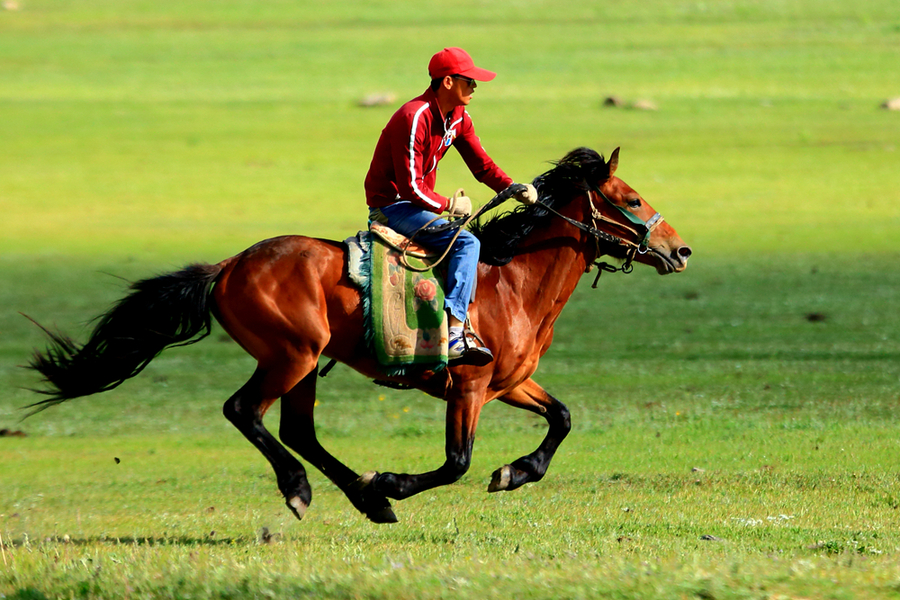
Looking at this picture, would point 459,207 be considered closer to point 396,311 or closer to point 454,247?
point 454,247

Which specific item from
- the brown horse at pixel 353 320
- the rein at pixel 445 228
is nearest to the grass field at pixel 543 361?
the brown horse at pixel 353 320

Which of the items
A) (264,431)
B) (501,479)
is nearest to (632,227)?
(501,479)

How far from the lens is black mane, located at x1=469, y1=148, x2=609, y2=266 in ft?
26.3

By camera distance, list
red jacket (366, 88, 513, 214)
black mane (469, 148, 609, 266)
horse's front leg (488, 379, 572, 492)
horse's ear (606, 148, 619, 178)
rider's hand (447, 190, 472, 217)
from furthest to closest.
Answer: black mane (469, 148, 609, 266), horse's ear (606, 148, 619, 178), rider's hand (447, 190, 472, 217), horse's front leg (488, 379, 572, 492), red jacket (366, 88, 513, 214)

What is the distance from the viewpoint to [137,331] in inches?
305

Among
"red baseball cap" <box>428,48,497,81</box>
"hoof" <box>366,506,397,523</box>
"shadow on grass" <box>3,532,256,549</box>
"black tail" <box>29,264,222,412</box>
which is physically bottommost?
"shadow on grass" <box>3,532,256,549</box>

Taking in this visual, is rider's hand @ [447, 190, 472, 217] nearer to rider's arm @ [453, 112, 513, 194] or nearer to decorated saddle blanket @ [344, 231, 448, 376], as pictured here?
rider's arm @ [453, 112, 513, 194]

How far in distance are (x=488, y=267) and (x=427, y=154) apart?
77 centimetres

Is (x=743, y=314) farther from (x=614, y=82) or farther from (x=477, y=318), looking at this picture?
(x=614, y=82)

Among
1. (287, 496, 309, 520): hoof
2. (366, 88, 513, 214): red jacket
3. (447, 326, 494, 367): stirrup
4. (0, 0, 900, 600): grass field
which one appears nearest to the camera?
(0, 0, 900, 600): grass field

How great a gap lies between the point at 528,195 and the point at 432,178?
59cm

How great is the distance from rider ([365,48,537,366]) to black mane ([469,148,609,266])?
22cm

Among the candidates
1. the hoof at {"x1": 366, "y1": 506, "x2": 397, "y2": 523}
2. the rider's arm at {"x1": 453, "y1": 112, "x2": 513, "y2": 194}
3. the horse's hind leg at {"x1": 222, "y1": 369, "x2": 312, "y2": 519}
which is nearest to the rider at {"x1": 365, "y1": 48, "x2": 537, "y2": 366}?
the rider's arm at {"x1": 453, "y1": 112, "x2": 513, "y2": 194}

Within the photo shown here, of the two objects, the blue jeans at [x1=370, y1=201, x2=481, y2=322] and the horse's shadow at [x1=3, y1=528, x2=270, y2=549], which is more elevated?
the blue jeans at [x1=370, y1=201, x2=481, y2=322]
